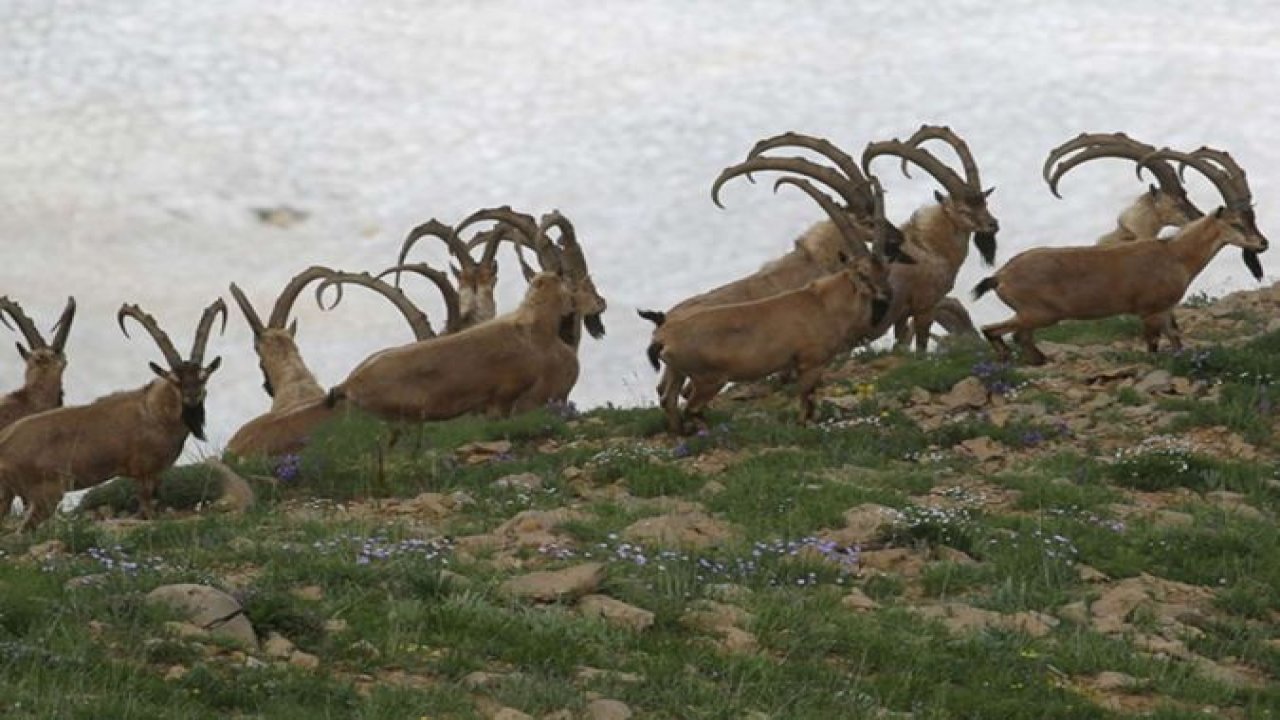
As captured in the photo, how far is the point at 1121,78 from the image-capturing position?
38.5 m

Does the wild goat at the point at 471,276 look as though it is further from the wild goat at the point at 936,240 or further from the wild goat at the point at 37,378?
the wild goat at the point at 37,378

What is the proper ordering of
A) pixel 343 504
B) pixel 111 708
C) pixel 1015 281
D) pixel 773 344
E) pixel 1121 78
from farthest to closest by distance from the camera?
pixel 1121 78
pixel 1015 281
pixel 773 344
pixel 343 504
pixel 111 708

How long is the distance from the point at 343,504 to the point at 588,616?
4.50 m

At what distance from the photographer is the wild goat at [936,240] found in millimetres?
20938

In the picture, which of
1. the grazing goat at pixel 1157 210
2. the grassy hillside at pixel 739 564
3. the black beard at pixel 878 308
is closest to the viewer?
the grassy hillside at pixel 739 564

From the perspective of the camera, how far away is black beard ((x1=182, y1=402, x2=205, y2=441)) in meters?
16.2

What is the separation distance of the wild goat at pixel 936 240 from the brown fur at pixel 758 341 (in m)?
2.69

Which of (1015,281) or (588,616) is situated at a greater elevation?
(1015,281)

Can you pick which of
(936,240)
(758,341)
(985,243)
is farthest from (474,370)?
(985,243)

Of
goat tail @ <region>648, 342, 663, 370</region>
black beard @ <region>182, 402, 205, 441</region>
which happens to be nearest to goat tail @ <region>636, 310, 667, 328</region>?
goat tail @ <region>648, 342, 663, 370</region>

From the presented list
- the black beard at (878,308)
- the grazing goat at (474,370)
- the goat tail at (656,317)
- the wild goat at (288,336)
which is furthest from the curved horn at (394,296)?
the black beard at (878,308)

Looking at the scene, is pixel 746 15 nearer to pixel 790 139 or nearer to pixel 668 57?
pixel 668 57

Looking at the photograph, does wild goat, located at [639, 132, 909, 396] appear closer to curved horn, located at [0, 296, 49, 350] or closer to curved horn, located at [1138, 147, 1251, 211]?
curved horn, located at [1138, 147, 1251, 211]

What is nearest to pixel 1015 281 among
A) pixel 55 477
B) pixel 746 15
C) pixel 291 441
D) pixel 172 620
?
pixel 291 441
